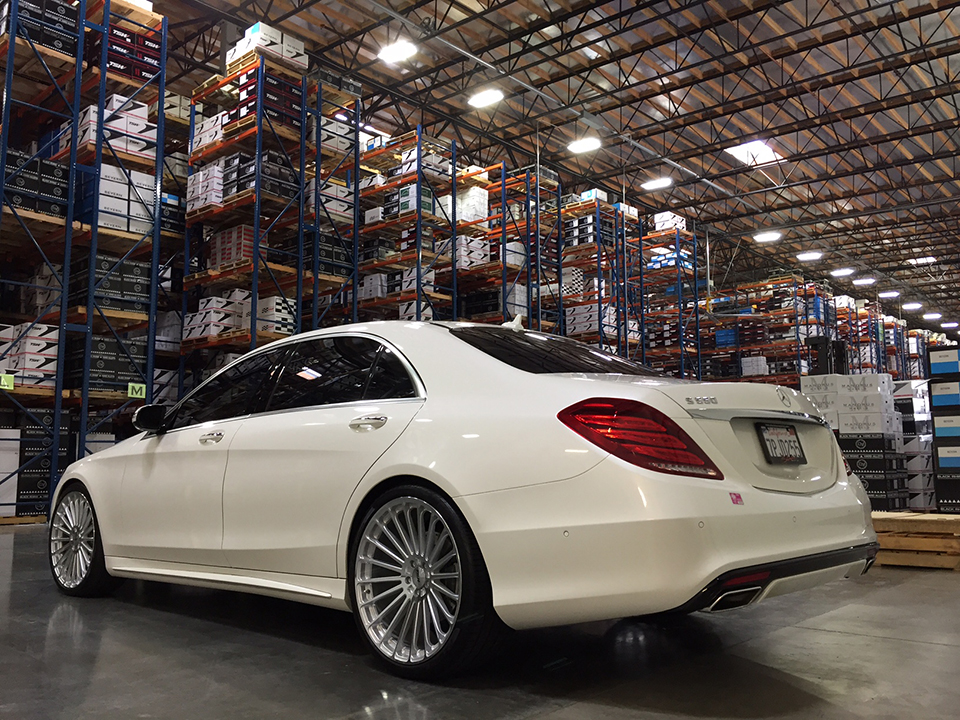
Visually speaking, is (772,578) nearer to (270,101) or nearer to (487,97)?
(270,101)

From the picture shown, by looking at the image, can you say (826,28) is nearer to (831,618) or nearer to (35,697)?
(831,618)

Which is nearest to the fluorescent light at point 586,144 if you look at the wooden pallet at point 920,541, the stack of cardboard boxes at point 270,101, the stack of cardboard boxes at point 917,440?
the stack of cardboard boxes at point 270,101

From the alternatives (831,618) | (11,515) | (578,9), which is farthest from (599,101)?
(831,618)

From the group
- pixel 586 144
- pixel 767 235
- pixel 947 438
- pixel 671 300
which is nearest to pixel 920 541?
pixel 947 438

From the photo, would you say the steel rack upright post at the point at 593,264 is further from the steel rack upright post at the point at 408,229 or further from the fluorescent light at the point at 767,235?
the fluorescent light at the point at 767,235

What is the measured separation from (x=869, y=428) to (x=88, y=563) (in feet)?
29.6

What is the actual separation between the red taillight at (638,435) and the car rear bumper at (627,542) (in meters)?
0.05

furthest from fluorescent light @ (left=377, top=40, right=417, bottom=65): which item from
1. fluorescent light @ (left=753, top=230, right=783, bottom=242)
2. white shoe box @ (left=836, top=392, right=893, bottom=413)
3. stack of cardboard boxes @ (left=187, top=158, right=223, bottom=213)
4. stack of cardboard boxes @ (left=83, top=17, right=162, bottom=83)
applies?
fluorescent light @ (left=753, top=230, right=783, bottom=242)

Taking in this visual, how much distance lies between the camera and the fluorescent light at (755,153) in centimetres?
1958

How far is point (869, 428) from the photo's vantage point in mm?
9836

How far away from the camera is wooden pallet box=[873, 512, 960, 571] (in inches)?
223

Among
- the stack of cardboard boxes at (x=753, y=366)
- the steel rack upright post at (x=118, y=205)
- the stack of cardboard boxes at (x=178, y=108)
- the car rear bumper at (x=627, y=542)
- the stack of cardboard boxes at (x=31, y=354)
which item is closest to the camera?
the car rear bumper at (x=627, y=542)

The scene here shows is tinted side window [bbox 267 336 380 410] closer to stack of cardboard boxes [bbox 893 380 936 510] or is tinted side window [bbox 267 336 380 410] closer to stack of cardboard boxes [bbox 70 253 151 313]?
stack of cardboard boxes [bbox 70 253 151 313]

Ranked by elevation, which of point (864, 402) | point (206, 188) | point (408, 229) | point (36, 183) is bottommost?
point (864, 402)
